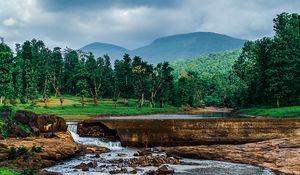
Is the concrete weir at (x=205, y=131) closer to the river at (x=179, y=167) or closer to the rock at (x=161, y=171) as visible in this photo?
the river at (x=179, y=167)

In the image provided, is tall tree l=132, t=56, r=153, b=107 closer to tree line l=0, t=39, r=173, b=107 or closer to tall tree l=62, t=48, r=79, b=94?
tree line l=0, t=39, r=173, b=107

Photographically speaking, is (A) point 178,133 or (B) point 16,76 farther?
(B) point 16,76

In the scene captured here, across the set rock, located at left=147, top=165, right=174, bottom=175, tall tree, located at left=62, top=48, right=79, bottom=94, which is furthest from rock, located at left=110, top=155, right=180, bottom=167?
tall tree, located at left=62, top=48, right=79, bottom=94

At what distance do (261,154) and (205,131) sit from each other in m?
10.8

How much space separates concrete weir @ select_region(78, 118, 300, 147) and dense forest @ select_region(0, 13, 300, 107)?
44107 mm

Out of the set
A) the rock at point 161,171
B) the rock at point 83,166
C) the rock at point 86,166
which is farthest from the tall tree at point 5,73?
the rock at point 161,171

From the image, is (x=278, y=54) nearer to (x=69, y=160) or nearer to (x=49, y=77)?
(x=69, y=160)

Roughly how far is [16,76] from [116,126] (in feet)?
259

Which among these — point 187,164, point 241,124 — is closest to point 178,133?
point 241,124

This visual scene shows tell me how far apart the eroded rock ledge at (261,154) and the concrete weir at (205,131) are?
4590 mm

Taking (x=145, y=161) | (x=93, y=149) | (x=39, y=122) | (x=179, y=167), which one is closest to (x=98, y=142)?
(x=93, y=149)

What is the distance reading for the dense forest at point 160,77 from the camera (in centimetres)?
9238

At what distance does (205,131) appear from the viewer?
48625 millimetres

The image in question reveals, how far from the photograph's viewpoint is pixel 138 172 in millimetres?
33469
